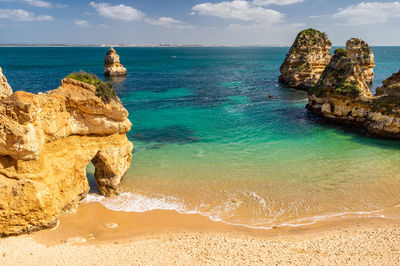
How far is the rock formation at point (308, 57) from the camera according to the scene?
62.4 metres

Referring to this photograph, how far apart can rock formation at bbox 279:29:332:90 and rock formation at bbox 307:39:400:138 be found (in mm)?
24042

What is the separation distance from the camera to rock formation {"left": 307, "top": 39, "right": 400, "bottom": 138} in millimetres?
28938

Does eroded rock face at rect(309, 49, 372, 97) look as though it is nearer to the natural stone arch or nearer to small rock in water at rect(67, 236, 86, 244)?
the natural stone arch

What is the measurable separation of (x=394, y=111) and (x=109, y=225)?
1213 inches

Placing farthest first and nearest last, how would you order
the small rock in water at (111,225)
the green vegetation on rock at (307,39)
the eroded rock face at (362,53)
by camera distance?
the green vegetation on rock at (307,39) < the eroded rock face at (362,53) < the small rock in water at (111,225)

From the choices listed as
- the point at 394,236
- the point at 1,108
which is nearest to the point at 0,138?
the point at 1,108

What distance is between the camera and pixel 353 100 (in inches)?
1283

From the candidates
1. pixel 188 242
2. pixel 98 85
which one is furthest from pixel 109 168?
pixel 188 242

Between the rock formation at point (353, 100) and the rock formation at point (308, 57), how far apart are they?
78.9 ft

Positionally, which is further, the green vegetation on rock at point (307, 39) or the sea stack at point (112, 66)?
the sea stack at point (112, 66)

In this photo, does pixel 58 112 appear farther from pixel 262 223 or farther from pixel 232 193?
pixel 262 223

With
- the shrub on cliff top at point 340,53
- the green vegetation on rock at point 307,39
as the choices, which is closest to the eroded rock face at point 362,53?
the green vegetation on rock at point 307,39

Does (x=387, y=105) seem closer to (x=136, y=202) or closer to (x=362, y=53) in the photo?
(x=136, y=202)

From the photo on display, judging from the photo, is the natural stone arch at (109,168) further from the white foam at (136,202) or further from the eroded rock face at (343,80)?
the eroded rock face at (343,80)
